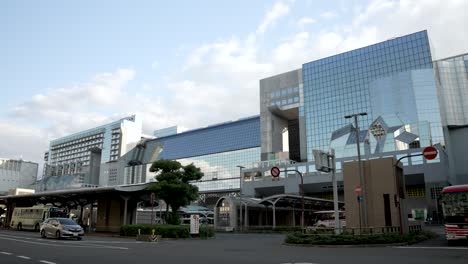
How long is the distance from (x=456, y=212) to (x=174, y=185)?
22515 mm

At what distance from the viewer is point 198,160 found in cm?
13200

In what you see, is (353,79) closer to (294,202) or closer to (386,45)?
(386,45)

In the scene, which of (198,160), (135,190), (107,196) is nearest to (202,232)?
(135,190)

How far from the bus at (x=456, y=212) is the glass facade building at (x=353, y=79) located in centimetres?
6103

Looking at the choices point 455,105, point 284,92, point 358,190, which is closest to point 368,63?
point 455,105

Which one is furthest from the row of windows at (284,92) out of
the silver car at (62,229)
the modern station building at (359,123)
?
the silver car at (62,229)

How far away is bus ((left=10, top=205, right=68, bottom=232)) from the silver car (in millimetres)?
14843

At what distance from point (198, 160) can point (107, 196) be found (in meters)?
92.1

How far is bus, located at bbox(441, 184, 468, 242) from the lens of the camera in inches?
717

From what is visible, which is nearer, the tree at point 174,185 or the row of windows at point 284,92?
the tree at point 174,185

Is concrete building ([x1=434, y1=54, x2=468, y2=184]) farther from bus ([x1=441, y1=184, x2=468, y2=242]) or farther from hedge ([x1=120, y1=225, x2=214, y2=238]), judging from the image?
hedge ([x1=120, y1=225, x2=214, y2=238])

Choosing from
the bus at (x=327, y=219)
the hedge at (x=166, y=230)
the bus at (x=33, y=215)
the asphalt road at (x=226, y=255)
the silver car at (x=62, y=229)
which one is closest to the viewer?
the asphalt road at (x=226, y=255)

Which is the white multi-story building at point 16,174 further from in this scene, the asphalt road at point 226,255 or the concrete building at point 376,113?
the asphalt road at point 226,255

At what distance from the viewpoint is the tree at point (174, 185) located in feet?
112
